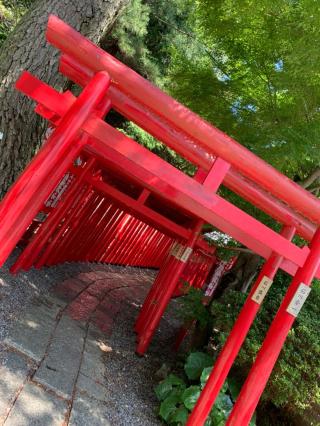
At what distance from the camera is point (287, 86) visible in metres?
4.31

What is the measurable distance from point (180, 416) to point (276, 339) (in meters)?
1.83

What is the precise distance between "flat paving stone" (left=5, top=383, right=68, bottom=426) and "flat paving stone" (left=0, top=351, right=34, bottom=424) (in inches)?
2.1

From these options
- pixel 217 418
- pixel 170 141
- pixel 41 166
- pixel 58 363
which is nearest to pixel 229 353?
pixel 217 418

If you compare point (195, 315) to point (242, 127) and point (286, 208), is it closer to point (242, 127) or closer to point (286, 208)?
point (242, 127)

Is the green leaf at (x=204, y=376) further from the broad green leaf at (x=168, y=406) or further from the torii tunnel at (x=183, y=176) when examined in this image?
the torii tunnel at (x=183, y=176)

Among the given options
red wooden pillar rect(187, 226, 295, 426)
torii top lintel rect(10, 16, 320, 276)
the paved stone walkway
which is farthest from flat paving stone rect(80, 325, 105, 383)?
torii top lintel rect(10, 16, 320, 276)

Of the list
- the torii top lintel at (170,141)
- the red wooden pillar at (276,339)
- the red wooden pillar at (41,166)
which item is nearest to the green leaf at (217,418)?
the red wooden pillar at (276,339)

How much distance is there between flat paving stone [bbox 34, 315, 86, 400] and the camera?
3.81 metres

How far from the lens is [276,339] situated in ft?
9.27

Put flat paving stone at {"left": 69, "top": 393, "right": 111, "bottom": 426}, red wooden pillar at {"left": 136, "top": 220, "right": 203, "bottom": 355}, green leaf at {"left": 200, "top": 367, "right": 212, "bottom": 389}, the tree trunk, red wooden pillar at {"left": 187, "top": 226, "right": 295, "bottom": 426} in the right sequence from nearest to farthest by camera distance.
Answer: red wooden pillar at {"left": 187, "top": 226, "right": 295, "bottom": 426} → flat paving stone at {"left": 69, "top": 393, "right": 111, "bottom": 426} → green leaf at {"left": 200, "top": 367, "right": 212, "bottom": 389} → the tree trunk → red wooden pillar at {"left": 136, "top": 220, "right": 203, "bottom": 355}

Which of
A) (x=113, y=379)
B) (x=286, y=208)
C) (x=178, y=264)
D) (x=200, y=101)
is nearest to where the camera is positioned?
(x=286, y=208)

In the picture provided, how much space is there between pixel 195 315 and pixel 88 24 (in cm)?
389

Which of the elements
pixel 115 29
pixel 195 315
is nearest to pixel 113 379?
pixel 195 315

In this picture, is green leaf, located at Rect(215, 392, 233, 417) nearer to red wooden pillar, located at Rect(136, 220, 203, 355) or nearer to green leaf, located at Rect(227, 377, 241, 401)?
green leaf, located at Rect(227, 377, 241, 401)
